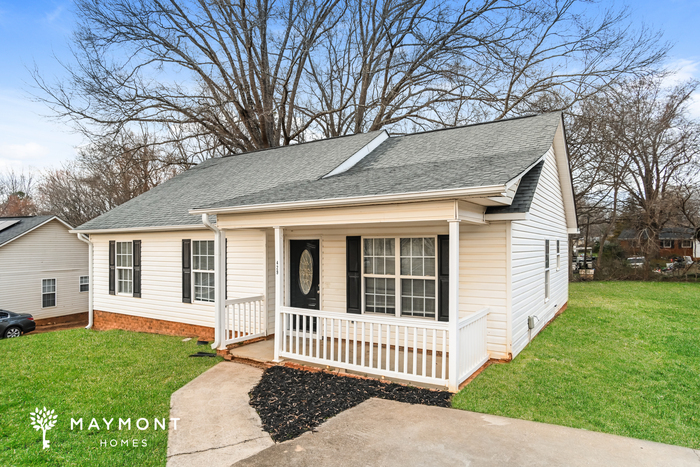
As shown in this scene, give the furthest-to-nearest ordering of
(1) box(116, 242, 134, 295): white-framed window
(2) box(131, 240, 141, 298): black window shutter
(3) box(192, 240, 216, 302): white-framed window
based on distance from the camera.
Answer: (1) box(116, 242, 134, 295): white-framed window → (2) box(131, 240, 141, 298): black window shutter → (3) box(192, 240, 216, 302): white-framed window

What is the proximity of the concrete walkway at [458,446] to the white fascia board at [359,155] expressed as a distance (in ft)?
18.5

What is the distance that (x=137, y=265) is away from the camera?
35.6ft

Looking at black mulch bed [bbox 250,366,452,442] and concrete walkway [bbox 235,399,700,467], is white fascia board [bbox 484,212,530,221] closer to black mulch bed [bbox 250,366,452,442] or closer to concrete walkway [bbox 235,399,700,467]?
black mulch bed [bbox 250,366,452,442]

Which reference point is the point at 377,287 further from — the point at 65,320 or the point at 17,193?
the point at 17,193

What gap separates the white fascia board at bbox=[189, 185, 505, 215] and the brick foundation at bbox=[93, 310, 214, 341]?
404cm

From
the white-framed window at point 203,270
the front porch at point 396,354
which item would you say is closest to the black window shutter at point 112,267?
the white-framed window at point 203,270

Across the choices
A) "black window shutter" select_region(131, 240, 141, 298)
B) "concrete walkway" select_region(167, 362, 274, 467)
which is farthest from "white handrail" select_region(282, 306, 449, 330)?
"black window shutter" select_region(131, 240, 141, 298)

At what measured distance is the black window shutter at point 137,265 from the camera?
1080cm

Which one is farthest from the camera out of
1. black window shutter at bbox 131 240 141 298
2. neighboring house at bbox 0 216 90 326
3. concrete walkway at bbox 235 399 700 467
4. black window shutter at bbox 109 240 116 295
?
neighboring house at bbox 0 216 90 326

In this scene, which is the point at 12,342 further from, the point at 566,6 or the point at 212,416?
the point at 566,6

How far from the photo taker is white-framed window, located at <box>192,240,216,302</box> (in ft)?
31.1

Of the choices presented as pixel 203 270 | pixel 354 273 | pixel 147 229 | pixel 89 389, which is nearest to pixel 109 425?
pixel 89 389

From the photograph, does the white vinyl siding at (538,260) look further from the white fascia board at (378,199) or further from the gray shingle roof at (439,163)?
the white fascia board at (378,199)

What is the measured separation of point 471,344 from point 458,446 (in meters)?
2.24
